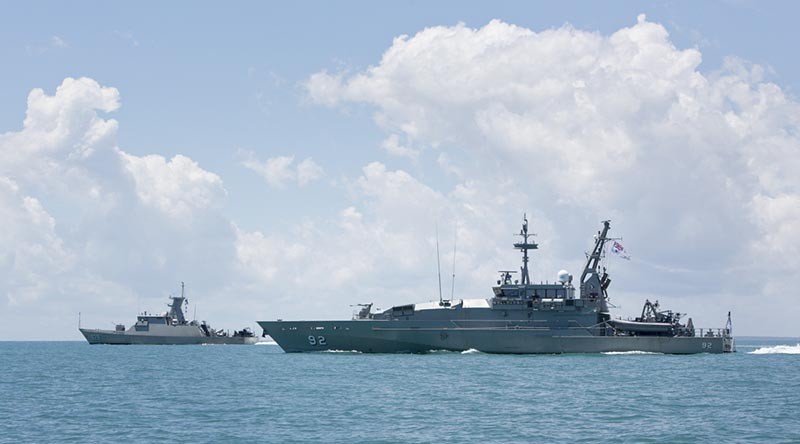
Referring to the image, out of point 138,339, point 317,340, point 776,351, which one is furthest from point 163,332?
point 776,351

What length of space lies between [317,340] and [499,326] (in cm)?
1659

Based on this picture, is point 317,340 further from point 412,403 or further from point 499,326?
point 412,403

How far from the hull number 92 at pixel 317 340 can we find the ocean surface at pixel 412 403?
33.0 feet

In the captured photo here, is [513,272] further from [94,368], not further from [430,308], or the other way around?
[94,368]

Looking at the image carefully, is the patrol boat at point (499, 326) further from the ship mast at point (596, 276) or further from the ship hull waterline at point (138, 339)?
the ship hull waterline at point (138, 339)

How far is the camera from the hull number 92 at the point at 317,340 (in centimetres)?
7935

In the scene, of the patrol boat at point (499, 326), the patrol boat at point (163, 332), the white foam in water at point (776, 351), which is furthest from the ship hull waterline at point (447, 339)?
the patrol boat at point (163, 332)

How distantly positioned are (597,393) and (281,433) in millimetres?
19948

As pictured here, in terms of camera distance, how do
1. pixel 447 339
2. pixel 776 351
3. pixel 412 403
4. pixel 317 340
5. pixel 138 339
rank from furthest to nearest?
pixel 138 339, pixel 776 351, pixel 317 340, pixel 447 339, pixel 412 403

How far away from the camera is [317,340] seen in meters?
79.9

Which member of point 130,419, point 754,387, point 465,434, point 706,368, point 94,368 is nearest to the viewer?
point 465,434

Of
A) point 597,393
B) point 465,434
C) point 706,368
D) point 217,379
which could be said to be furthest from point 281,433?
point 706,368

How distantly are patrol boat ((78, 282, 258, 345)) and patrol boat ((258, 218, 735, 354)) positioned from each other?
5846 centimetres

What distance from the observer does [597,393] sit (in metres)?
46.5
